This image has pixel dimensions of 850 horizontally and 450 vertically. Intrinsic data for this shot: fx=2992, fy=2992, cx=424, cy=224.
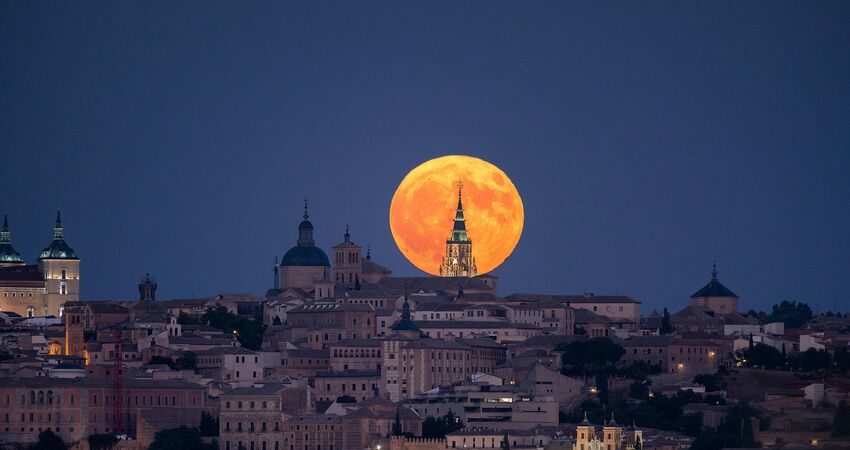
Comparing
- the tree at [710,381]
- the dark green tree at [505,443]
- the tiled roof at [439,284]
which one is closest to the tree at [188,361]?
the tiled roof at [439,284]

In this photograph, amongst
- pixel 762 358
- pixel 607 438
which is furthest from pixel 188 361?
pixel 762 358

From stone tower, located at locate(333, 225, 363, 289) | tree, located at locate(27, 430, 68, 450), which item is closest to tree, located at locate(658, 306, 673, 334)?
stone tower, located at locate(333, 225, 363, 289)

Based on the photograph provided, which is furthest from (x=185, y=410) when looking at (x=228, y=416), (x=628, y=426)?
(x=628, y=426)

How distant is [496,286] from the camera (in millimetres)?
134750

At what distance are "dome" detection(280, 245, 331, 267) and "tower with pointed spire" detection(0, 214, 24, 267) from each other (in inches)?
688

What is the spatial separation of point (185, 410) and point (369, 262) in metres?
30.7

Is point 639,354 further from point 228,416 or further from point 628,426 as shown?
point 228,416

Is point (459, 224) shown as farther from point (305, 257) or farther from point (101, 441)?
point (101, 441)

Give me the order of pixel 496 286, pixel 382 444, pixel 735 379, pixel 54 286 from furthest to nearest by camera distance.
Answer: pixel 54 286 → pixel 496 286 → pixel 735 379 → pixel 382 444

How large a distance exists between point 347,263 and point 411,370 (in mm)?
21417

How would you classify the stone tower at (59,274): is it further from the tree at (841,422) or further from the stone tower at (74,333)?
the tree at (841,422)

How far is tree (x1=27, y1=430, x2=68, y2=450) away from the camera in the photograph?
104m

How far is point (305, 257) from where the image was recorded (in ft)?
448

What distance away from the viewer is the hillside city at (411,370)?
A: 343ft
